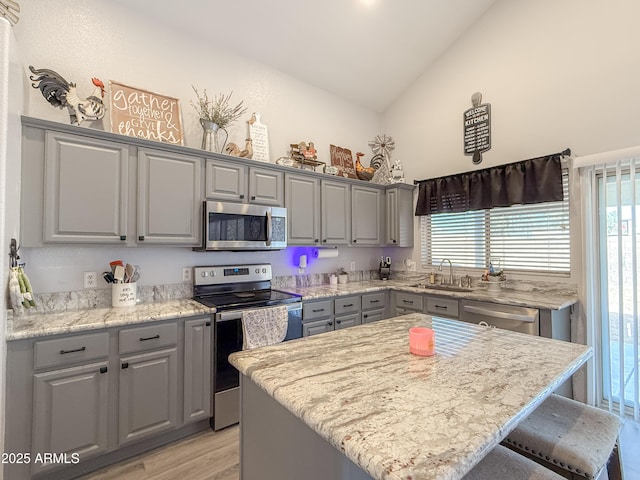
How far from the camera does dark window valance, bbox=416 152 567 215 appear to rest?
9.15ft

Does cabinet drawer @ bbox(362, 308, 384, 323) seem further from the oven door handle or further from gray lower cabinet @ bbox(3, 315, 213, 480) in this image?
gray lower cabinet @ bbox(3, 315, 213, 480)

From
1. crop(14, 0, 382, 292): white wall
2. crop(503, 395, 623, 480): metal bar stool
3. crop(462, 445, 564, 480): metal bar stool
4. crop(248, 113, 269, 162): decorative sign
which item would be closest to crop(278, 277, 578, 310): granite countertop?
crop(14, 0, 382, 292): white wall

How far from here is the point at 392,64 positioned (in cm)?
365

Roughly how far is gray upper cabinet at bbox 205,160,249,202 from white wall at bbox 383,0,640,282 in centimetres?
237

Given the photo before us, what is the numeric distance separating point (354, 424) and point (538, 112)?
343 cm

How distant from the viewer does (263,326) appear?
8.00ft

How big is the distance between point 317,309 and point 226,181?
1436mm

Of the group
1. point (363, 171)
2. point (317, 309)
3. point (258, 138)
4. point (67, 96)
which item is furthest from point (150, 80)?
point (317, 309)

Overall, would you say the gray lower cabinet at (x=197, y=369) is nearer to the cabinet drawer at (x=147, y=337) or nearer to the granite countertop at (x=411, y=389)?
the cabinet drawer at (x=147, y=337)

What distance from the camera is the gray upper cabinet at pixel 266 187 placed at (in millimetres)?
2787

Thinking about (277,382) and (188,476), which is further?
(188,476)

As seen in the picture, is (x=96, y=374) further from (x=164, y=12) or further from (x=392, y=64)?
(x=392, y=64)

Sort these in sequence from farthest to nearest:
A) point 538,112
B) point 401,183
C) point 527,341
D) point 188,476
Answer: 1. point 401,183
2. point 538,112
3. point 188,476
4. point 527,341

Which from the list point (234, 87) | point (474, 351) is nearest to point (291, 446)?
point (474, 351)
